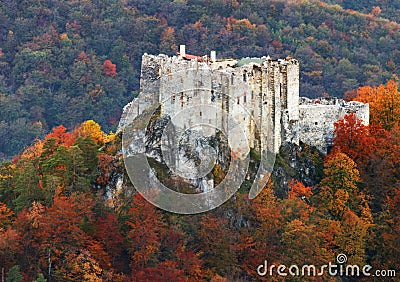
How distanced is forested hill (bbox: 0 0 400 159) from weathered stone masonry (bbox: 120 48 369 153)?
39.5m

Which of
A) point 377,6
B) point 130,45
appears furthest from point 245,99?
point 377,6

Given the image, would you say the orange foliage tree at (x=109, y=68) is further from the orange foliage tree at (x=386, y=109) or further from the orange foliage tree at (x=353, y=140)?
the orange foliage tree at (x=353, y=140)

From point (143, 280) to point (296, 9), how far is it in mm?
64088

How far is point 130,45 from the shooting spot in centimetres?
9706

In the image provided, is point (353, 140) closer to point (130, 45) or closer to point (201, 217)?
point (201, 217)

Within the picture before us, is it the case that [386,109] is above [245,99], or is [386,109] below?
above

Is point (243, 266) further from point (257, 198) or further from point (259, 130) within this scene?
point (259, 130)

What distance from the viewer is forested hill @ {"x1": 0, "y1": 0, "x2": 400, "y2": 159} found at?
91.0 metres

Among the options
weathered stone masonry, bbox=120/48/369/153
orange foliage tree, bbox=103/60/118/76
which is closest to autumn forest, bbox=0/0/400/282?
weathered stone masonry, bbox=120/48/369/153

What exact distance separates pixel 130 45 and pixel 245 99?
2065 inches

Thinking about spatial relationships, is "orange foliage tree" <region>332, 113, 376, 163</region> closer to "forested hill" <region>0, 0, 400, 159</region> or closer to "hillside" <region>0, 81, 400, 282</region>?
"hillside" <region>0, 81, 400, 282</region>

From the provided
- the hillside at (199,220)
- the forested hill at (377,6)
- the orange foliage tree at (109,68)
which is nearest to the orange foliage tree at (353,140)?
the hillside at (199,220)

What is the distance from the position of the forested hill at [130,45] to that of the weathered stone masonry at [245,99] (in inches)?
1556

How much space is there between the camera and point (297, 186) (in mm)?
47312
